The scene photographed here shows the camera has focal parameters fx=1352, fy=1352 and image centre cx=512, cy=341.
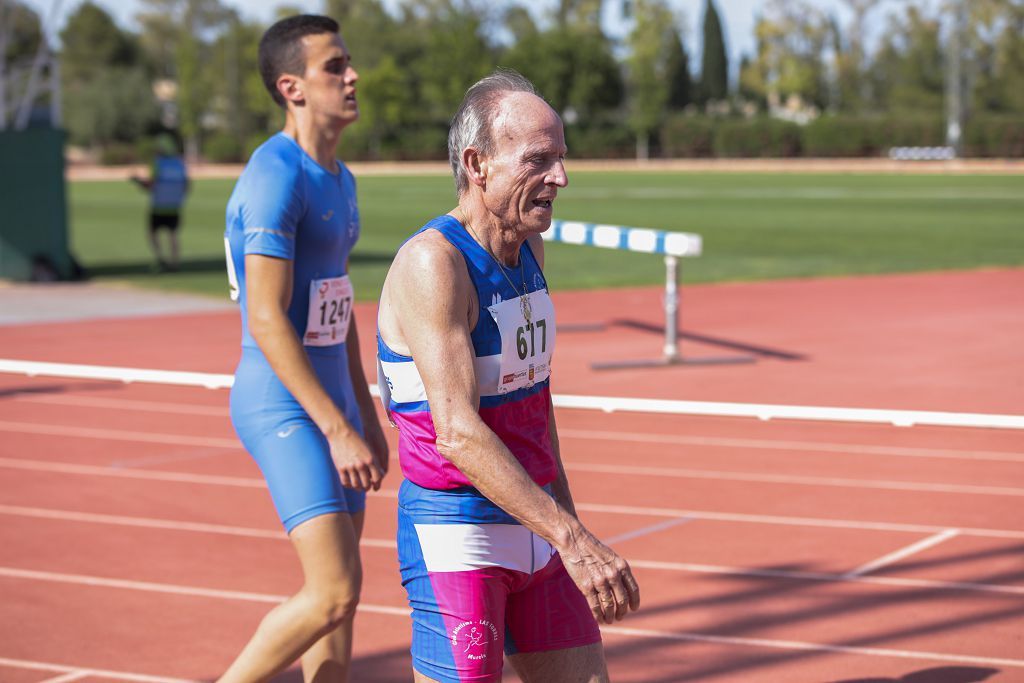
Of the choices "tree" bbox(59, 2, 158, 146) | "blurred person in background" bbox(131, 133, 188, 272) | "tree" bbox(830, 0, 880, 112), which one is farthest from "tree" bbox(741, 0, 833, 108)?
"blurred person in background" bbox(131, 133, 188, 272)

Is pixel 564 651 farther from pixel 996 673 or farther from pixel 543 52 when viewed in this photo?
pixel 543 52

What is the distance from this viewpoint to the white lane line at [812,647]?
4738mm

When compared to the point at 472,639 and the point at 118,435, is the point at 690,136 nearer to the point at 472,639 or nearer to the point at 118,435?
the point at 118,435

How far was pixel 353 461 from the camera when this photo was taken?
3578 millimetres

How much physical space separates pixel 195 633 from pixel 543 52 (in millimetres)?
85873

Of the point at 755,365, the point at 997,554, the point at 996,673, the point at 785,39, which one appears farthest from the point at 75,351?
the point at 785,39

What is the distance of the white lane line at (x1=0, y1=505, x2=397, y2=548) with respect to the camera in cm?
644

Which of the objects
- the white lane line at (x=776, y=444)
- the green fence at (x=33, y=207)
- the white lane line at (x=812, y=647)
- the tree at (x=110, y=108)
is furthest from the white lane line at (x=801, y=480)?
the tree at (x=110, y=108)

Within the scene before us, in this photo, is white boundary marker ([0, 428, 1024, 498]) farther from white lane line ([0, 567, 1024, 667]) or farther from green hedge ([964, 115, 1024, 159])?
green hedge ([964, 115, 1024, 159])

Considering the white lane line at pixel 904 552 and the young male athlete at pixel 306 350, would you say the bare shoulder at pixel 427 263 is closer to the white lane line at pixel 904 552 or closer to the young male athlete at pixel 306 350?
the young male athlete at pixel 306 350

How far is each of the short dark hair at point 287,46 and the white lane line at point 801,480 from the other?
13.4ft

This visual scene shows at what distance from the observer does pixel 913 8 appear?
110125 millimetres

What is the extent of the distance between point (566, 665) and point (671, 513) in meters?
3.83

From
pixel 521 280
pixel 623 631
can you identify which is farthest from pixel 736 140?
pixel 521 280
